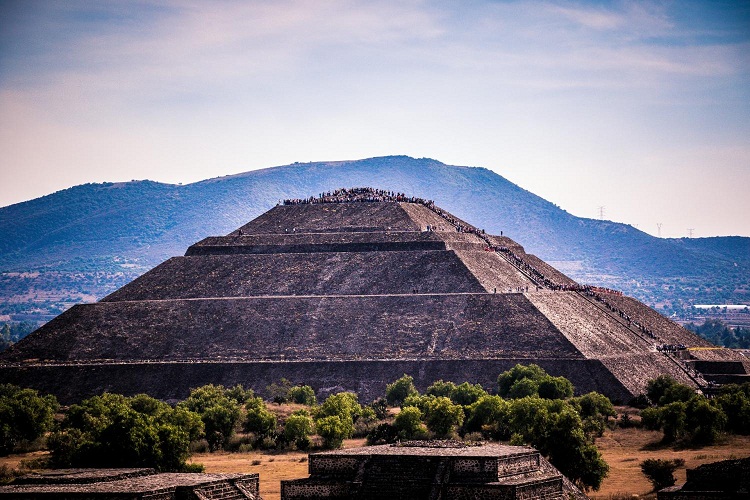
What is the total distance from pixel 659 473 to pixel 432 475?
15.8m

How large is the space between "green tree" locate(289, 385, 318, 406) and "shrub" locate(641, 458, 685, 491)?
102 ft

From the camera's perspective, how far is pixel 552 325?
99.1m

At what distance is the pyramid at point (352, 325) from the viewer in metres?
95.6

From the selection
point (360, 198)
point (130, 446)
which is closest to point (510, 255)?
point (360, 198)

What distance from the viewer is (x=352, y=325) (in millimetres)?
101562

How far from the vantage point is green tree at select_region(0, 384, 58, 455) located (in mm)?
76419

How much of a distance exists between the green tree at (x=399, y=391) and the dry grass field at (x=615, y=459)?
12762 millimetres

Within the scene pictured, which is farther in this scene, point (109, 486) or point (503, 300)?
point (503, 300)

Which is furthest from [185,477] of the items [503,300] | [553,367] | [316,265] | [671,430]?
[316,265]

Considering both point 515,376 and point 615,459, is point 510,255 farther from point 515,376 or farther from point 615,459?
point 615,459

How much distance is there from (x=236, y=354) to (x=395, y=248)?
20.1m

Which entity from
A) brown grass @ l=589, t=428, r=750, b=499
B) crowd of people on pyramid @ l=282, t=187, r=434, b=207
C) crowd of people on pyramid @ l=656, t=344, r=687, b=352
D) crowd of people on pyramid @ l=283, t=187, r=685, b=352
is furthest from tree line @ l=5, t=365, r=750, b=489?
crowd of people on pyramid @ l=282, t=187, r=434, b=207

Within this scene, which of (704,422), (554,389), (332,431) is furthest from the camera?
(554,389)

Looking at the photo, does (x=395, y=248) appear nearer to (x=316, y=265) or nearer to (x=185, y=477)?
(x=316, y=265)
